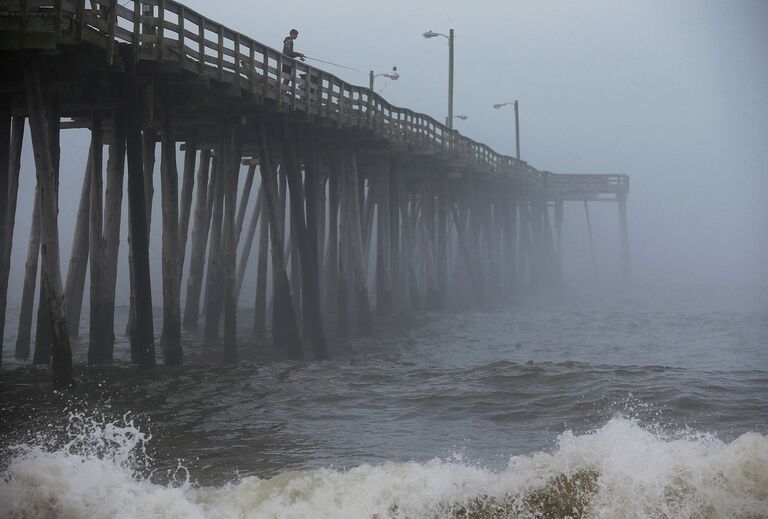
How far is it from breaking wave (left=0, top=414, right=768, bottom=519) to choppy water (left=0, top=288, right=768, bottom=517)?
0.05 ft

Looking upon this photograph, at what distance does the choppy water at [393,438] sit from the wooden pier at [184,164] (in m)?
1.24

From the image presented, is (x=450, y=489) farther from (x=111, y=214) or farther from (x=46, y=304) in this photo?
(x=111, y=214)

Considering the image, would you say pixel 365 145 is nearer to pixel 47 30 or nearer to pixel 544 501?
pixel 47 30

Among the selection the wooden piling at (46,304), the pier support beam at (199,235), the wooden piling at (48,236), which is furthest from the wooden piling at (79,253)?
the wooden piling at (48,236)

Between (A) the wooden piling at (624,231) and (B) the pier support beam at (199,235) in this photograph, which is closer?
(B) the pier support beam at (199,235)

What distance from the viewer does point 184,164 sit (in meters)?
19.9

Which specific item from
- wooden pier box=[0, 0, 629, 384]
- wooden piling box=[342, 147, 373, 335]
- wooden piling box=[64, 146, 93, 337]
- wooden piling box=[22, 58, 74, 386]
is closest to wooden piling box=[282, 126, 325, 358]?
wooden pier box=[0, 0, 629, 384]

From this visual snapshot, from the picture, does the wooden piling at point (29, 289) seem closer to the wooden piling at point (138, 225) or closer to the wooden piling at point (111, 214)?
the wooden piling at point (111, 214)

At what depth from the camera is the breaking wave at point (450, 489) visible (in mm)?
7348

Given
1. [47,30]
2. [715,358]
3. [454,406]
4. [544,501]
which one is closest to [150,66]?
[47,30]

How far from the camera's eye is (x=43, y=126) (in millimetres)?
12133

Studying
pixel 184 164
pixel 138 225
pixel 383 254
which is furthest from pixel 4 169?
pixel 383 254

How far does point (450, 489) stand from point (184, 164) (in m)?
13.9

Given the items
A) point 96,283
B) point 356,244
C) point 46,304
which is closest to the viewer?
point 46,304
